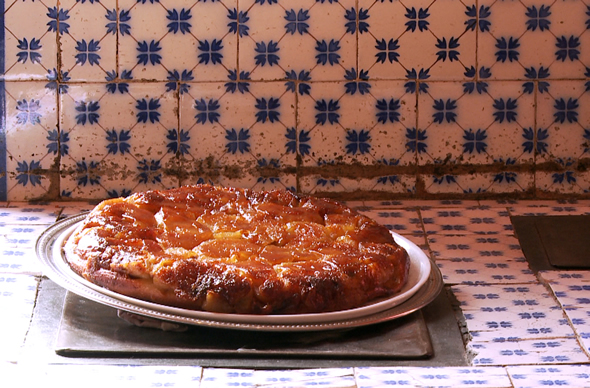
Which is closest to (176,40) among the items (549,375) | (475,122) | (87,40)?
(87,40)

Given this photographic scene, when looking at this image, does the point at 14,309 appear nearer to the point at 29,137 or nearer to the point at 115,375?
the point at 115,375

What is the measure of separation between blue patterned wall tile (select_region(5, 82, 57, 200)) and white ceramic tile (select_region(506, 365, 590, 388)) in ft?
4.58

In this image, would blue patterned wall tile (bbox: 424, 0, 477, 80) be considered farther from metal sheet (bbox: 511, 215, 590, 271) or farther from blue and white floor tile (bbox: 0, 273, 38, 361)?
blue and white floor tile (bbox: 0, 273, 38, 361)

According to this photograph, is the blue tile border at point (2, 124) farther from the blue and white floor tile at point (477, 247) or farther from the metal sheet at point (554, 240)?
the metal sheet at point (554, 240)

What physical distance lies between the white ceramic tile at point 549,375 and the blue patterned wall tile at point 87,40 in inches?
53.0

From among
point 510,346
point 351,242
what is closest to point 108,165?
point 351,242

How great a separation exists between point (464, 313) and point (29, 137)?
1.28 metres

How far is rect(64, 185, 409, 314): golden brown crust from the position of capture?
125 cm

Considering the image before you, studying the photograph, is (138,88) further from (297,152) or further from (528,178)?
(528,178)

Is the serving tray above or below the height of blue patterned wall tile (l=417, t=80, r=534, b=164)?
below

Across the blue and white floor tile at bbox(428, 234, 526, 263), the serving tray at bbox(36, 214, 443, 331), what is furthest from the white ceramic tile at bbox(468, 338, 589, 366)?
the blue and white floor tile at bbox(428, 234, 526, 263)

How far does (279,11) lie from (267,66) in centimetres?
14

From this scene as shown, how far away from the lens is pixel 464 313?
142cm

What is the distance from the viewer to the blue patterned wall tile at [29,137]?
214 cm
